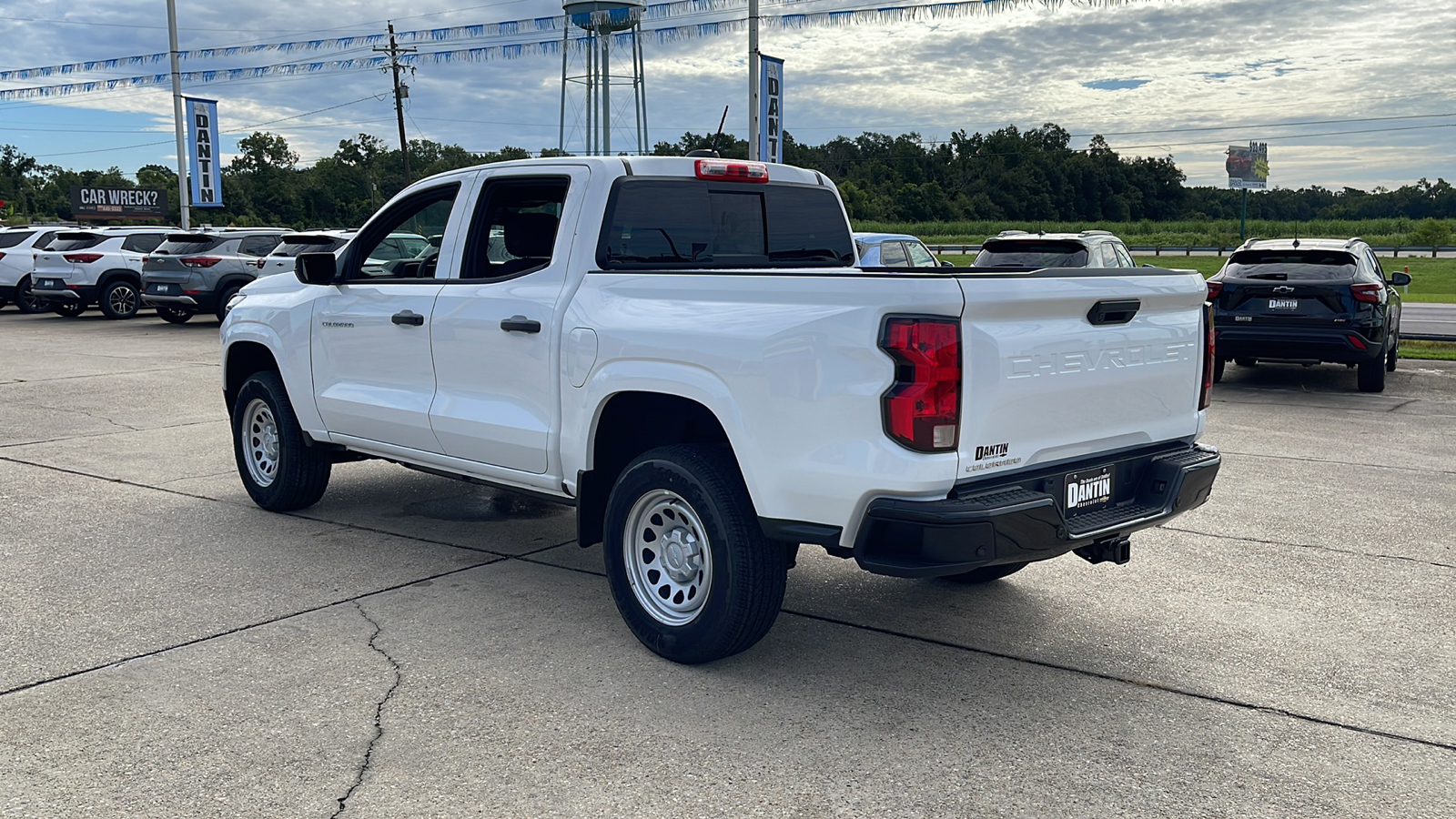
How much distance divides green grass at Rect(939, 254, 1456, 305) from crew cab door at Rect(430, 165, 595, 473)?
2025cm

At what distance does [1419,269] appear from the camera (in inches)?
1802

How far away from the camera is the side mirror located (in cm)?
647

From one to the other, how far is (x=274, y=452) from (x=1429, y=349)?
16.3 metres

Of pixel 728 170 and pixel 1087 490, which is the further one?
pixel 728 170

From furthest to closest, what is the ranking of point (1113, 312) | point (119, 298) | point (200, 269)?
point (119, 298), point (200, 269), point (1113, 312)

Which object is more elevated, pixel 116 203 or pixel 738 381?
pixel 116 203

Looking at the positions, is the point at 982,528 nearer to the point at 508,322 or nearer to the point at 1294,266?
the point at 508,322

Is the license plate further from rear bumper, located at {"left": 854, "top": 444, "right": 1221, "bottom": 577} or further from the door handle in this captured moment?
the door handle

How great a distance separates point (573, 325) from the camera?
A: 5.05 metres

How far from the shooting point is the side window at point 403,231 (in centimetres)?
610

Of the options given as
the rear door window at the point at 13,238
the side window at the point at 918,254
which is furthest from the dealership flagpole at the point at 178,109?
the side window at the point at 918,254

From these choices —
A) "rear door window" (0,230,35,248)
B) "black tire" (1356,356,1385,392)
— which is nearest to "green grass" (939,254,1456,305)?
"black tire" (1356,356,1385,392)

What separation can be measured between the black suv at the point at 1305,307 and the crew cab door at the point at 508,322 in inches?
369

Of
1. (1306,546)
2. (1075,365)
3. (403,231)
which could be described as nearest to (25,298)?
(403,231)
